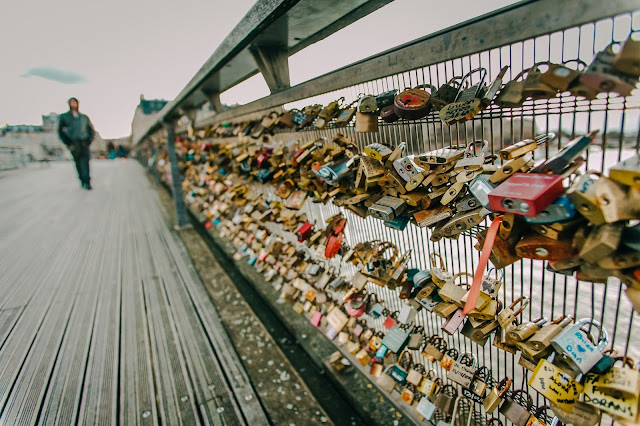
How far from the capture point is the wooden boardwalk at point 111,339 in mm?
2256

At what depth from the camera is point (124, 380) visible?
2494mm

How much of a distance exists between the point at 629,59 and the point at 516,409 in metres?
1.53

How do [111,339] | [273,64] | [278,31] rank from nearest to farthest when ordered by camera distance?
[278,31]
[273,64]
[111,339]

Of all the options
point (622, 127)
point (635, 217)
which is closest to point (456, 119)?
point (622, 127)

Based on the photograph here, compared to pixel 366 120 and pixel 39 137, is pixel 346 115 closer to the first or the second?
pixel 366 120

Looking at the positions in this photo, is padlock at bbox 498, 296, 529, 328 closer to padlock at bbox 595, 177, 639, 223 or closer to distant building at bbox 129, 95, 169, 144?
padlock at bbox 595, 177, 639, 223

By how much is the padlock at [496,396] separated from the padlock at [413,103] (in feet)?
4.43

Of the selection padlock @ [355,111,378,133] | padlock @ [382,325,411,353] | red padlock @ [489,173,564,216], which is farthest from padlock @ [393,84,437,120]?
padlock @ [382,325,411,353]

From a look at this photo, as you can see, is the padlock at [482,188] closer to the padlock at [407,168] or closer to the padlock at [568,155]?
the padlock at [568,155]

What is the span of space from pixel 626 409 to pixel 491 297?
55 centimetres

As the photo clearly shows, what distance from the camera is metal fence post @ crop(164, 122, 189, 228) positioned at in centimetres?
636

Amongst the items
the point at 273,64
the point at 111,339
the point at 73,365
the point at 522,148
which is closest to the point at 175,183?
the point at 111,339

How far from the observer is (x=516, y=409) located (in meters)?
1.59

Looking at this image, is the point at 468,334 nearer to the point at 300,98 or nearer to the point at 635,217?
the point at 635,217
